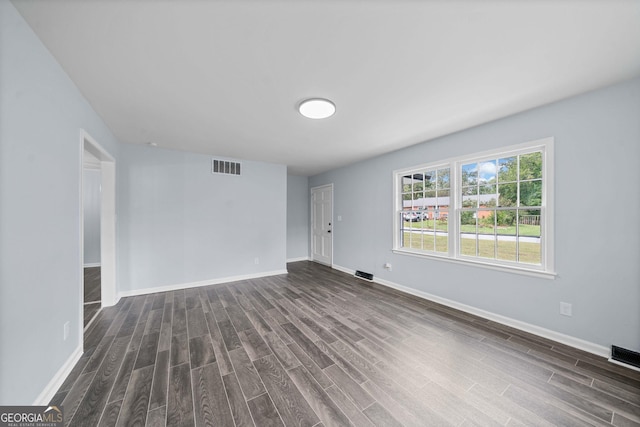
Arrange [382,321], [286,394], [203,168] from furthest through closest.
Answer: [203,168], [382,321], [286,394]

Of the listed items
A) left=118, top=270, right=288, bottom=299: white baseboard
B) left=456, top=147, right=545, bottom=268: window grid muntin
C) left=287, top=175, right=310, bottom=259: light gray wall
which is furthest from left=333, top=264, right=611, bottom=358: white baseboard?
left=287, top=175, right=310, bottom=259: light gray wall

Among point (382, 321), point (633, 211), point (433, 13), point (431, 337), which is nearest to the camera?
point (433, 13)

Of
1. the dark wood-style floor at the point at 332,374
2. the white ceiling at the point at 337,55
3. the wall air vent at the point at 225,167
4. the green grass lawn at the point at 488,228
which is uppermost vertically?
the white ceiling at the point at 337,55

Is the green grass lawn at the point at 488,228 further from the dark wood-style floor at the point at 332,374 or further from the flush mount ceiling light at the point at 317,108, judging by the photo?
the flush mount ceiling light at the point at 317,108

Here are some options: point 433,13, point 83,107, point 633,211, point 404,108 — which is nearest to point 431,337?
point 633,211

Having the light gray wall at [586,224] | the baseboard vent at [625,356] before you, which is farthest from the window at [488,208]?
the baseboard vent at [625,356]

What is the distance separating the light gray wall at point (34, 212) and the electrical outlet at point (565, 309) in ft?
14.2

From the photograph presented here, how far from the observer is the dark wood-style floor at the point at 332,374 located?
1486 millimetres

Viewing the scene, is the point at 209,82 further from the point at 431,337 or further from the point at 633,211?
the point at 633,211

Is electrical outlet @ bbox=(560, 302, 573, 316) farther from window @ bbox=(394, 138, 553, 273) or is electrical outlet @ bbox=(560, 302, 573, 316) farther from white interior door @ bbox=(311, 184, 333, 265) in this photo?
white interior door @ bbox=(311, 184, 333, 265)

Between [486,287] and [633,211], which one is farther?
[486,287]

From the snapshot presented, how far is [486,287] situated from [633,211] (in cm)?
147

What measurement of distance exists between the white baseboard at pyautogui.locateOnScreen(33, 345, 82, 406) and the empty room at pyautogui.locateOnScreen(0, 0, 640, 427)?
16mm

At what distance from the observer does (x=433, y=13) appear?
1314 millimetres
